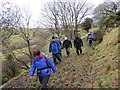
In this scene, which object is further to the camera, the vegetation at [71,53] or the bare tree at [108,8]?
the bare tree at [108,8]

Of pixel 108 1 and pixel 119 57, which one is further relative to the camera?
pixel 108 1

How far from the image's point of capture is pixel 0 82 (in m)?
16.9

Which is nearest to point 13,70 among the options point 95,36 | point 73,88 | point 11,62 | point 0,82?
point 11,62

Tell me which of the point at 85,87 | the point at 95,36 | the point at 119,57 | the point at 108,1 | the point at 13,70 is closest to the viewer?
the point at 85,87

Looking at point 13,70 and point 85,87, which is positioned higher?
point 85,87

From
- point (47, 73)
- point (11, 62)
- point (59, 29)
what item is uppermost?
point (59, 29)

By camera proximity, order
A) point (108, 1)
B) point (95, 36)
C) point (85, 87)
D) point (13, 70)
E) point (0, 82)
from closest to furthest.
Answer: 1. point (85, 87)
2. point (95, 36)
3. point (0, 82)
4. point (13, 70)
5. point (108, 1)

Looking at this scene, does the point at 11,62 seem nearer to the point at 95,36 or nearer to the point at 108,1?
the point at 95,36

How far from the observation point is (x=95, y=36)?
1576 cm

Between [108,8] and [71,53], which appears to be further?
[108,8]

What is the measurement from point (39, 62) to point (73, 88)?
2.14 m

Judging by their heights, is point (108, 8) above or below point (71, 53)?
above

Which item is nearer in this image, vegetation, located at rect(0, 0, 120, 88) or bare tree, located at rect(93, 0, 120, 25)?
vegetation, located at rect(0, 0, 120, 88)

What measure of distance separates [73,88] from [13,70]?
15.0 meters
